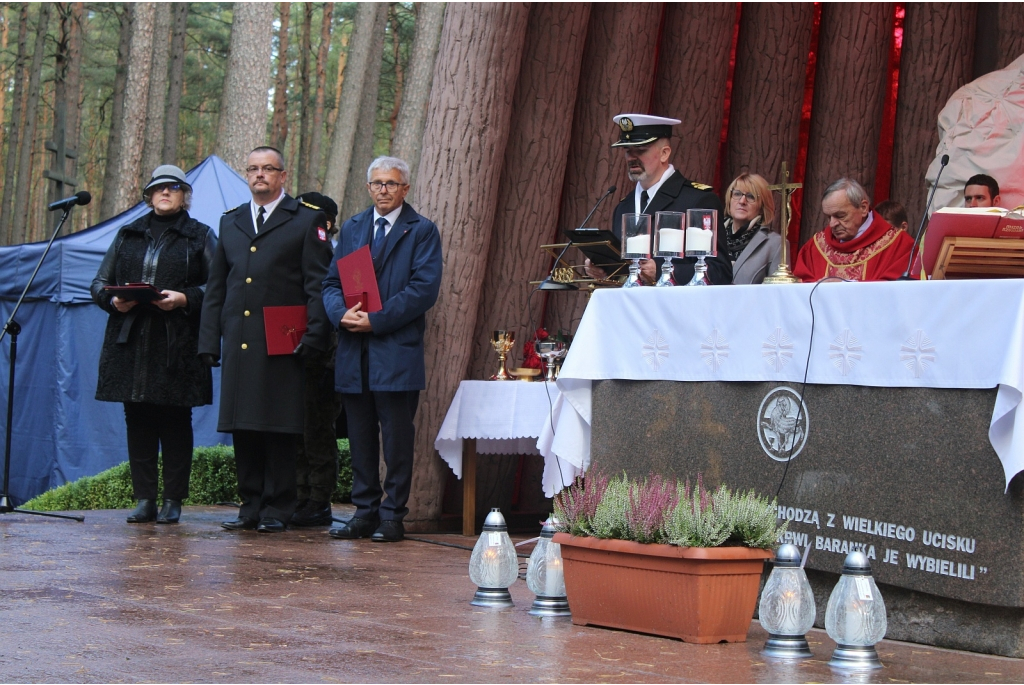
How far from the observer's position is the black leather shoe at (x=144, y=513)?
7.23m

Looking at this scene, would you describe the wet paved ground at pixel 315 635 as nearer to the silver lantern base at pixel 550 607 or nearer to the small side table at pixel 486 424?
the silver lantern base at pixel 550 607

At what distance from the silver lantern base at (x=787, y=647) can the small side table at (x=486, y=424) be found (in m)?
3.04

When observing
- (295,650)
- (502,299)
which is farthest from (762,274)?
(295,650)

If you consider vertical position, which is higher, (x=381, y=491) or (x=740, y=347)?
(x=740, y=347)

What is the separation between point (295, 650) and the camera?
3.42 meters

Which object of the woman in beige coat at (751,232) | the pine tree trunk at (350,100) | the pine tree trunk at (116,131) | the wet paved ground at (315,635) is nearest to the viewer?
the wet paved ground at (315,635)

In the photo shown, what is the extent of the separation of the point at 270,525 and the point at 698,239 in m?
3.31

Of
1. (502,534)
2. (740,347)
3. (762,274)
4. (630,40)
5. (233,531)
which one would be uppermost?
(630,40)

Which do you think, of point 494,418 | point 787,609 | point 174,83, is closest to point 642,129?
point 494,418

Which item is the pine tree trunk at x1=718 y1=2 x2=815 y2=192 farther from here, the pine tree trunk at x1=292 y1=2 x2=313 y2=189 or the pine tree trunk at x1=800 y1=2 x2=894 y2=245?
the pine tree trunk at x1=292 y1=2 x2=313 y2=189

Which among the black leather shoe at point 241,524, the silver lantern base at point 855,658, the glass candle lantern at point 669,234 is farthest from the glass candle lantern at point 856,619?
the black leather shoe at point 241,524

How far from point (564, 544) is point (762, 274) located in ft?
8.88

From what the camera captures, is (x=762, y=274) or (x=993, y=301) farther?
(x=762, y=274)

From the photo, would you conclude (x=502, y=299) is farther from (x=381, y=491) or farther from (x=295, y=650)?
(x=295, y=650)
